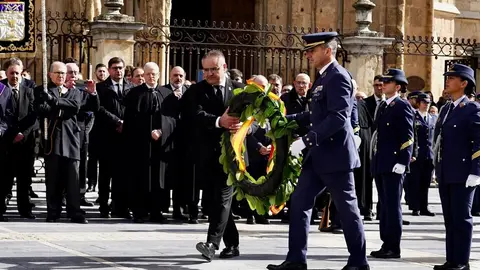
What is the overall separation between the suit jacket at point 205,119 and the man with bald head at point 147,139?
3.76 meters

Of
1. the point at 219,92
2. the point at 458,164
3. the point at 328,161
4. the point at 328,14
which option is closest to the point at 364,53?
the point at 328,14

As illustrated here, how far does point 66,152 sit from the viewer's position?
1452 centimetres

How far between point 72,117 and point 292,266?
Result: 524 centimetres

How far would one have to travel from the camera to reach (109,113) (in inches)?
617

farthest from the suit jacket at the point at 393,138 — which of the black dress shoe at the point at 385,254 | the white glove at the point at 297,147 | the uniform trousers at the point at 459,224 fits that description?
the white glove at the point at 297,147

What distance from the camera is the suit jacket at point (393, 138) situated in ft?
40.5

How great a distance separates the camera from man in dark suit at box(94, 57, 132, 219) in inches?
611

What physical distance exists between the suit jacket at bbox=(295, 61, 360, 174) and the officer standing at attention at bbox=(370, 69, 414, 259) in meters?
1.83

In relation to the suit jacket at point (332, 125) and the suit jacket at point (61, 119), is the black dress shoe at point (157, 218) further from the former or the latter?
the suit jacket at point (332, 125)

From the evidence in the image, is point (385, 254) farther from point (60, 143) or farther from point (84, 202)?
point (84, 202)

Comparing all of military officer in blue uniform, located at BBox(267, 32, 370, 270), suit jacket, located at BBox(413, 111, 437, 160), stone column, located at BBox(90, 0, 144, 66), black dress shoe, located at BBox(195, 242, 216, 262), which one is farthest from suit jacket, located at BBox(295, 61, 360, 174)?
stone column, located at BBox(90, 0, 144, 66)

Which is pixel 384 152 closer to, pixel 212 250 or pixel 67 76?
pixel 212 250

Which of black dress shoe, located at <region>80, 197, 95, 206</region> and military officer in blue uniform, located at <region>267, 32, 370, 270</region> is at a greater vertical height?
military officer in blue uniform, located at <region>267, 32, 370, 270</region>

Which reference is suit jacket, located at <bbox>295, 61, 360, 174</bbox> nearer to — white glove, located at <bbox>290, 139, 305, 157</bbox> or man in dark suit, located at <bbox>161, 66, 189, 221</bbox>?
white glove, located at <bbox>290, 139, 305, 157</bbox>
